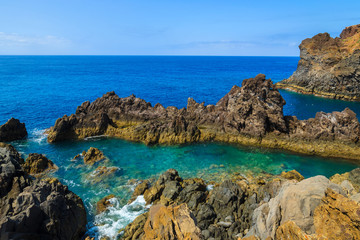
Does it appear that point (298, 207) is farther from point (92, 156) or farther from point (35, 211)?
point (92, 156)

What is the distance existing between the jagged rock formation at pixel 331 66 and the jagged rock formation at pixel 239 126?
158ft

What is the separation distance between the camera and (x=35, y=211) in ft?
51.9

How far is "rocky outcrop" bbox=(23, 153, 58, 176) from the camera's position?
31.1 meters

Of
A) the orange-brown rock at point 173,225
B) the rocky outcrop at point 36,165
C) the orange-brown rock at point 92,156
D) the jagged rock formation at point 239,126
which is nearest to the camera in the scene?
the orange-brown rock at point 173,225

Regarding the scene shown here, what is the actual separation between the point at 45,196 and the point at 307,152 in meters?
39.7

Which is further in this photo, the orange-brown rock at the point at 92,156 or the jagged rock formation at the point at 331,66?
the jagged rock formation at the point at 331,66

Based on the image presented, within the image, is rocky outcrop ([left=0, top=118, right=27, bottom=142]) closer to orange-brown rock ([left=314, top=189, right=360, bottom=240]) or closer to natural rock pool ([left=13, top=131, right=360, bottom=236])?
natural rock pool ([left=13, top=131, right=360, bottom=236])

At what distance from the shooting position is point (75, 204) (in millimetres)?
20656

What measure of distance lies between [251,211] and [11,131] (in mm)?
45586

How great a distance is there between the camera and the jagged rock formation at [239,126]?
39.5 meters

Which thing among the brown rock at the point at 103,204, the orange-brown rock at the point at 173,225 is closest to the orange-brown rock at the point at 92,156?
the brown rock at the point at 103,204

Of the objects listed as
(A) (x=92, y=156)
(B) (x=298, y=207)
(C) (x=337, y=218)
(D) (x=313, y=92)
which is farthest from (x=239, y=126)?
(D) (x=313, y=92)

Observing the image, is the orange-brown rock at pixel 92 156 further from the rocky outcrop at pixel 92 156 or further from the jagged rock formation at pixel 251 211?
the jagged rock formation at pixel 251 211

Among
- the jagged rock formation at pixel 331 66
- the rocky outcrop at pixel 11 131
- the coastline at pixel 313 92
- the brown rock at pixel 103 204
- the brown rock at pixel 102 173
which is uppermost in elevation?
the jagged rock formation at pixel 331 66
